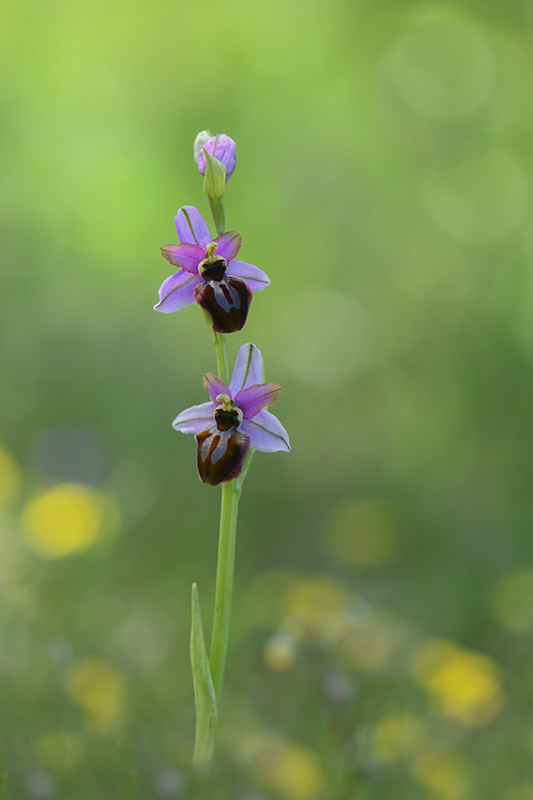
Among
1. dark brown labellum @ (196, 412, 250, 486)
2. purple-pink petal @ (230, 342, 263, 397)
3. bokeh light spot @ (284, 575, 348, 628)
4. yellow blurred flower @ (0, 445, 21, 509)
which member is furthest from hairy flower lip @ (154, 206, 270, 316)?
yellow blurred flower @ (0, 445, 21, 509)

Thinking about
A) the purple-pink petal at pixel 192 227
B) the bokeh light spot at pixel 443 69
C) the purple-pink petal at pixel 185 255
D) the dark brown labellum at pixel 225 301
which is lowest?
the dark brown labellum at pixel 225 301

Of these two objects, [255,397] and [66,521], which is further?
[66,521]

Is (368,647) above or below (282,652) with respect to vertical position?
below

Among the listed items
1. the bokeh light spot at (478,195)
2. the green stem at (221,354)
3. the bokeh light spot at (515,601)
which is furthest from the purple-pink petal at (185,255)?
the bokeh light spot at (478,195)

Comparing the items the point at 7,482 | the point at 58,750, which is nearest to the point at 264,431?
the point at 58,750

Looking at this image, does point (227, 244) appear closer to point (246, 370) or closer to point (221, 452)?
point (246, 370)

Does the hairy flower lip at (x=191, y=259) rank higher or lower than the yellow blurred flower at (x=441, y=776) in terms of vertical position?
higher

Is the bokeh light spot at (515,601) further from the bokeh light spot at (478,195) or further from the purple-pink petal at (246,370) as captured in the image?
the bokeh light spot at (478,195)

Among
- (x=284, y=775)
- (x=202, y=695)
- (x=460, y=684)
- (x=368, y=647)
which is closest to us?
(x=202, y=695)
